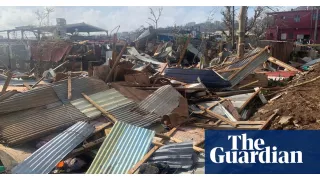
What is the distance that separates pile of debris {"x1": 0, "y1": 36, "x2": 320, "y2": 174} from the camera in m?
4.48

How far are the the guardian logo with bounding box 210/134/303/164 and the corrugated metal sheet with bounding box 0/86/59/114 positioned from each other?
3.52m

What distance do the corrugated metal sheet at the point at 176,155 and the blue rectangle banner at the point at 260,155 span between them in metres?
0.26

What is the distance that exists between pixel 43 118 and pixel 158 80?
11.1 feet

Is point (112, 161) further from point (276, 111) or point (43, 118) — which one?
point (276, 111)

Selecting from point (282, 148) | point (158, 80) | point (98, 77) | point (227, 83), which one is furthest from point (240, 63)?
point (282, 148)

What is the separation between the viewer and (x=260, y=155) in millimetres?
4230

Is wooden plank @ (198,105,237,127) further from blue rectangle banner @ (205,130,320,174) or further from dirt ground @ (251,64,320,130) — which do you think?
blue rectangle banner @ (205,130,320,174)

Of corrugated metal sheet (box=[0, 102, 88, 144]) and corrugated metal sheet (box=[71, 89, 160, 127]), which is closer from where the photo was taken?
corrugated metal sheet (box=[0, 102, 88, 144])

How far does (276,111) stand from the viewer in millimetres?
6148

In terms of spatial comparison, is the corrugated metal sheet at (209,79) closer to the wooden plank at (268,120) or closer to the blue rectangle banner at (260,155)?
the wooden plank at (268,120)

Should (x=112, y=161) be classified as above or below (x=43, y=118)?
below

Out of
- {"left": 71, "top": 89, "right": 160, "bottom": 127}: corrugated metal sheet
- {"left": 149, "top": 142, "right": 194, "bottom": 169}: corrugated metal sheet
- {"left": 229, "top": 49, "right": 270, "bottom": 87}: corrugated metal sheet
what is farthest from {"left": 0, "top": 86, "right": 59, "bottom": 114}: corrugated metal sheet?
{"left": 229, "top": 49, "right": 270, "bottom": 87}: corrugated metal sheet

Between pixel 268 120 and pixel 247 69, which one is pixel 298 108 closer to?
pixel 268 120

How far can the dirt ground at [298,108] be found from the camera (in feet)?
17.9
